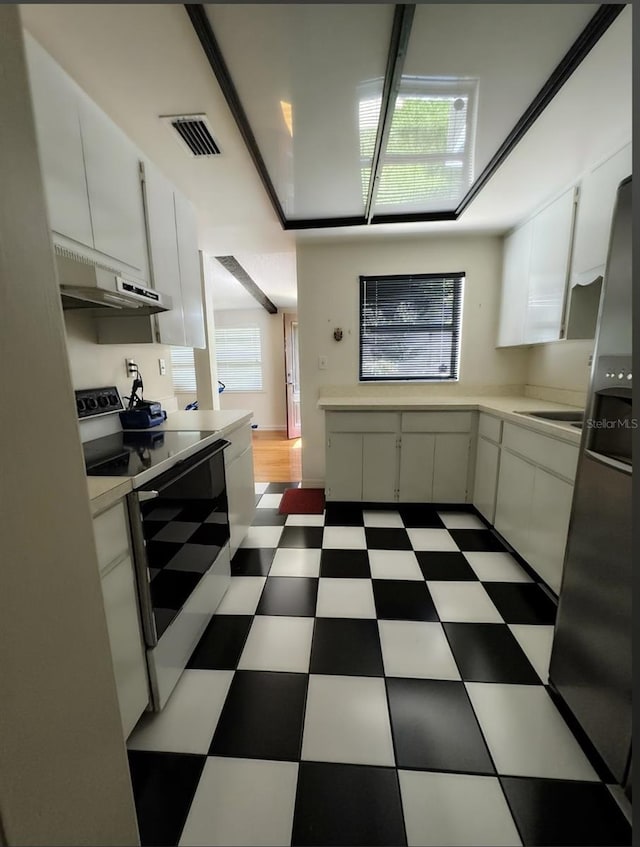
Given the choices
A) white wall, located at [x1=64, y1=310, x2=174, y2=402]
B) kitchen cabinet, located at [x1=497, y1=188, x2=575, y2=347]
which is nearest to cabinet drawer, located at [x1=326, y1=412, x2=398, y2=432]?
kitchen cabinet, located at [x1=497, y1=188, x2=575, y2=347]

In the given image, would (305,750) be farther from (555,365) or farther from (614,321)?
(555,365)

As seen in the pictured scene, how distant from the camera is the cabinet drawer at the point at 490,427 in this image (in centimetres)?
230

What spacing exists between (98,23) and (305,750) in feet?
7.92

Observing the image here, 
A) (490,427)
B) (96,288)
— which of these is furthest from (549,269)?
(96,288)

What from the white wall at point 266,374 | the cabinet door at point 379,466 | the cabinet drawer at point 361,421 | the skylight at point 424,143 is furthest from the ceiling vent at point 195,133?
the white wall at point 266,374

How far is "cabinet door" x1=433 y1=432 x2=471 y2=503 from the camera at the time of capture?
267 cm

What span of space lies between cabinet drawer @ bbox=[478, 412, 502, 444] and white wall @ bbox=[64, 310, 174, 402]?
7.78ft

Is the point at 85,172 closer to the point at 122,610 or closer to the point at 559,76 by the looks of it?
the point at 122,610

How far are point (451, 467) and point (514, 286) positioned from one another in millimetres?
1569

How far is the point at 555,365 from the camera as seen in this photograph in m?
2.63

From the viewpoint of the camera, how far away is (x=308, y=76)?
4.25 ft

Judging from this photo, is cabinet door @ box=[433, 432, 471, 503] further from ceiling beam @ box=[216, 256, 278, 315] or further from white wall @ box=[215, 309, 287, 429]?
white wall @ box=[215, 309, 287, 429]

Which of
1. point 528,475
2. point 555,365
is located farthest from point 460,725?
point 555,365

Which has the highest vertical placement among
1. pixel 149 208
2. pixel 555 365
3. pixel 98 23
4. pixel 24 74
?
pixel 98 23
